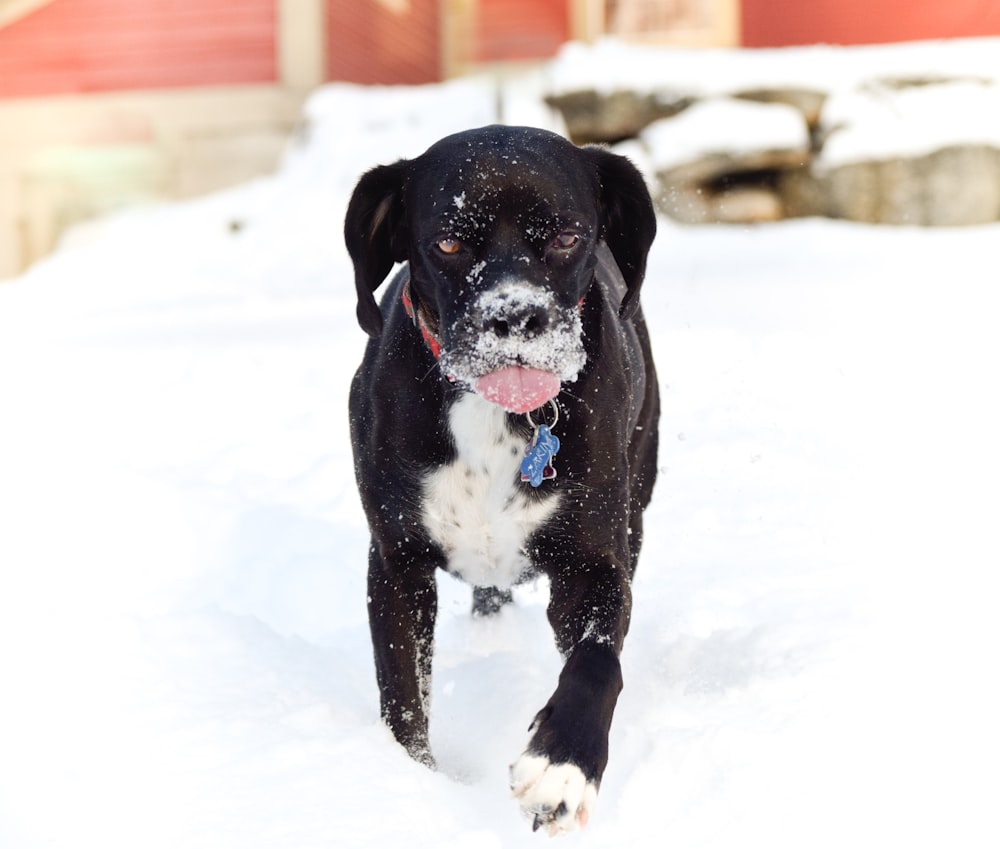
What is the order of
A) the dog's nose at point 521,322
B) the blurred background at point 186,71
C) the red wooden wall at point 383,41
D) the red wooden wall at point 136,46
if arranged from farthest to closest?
the red wooden wall at point 383,41, the red wooden wall at point 136,46, the blurred background at point 186,71, the dog's nose at point 521,322

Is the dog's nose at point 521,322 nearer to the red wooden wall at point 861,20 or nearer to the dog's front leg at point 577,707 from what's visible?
the dog's front leg at point 577,707

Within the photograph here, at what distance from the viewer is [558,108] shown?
476 inches

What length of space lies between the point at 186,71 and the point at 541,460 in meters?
13.4

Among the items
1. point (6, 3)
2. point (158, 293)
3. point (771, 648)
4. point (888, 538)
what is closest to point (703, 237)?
point (158, 293)

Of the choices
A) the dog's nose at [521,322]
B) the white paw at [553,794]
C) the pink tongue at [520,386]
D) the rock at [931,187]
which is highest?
the dog's nose at [521,322]

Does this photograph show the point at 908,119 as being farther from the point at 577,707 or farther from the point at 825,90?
the point at 577,707

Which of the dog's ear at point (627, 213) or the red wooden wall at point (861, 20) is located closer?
the dog's ear at point (627, 213)

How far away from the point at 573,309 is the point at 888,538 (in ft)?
6.33

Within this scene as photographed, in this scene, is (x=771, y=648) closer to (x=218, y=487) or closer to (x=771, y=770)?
(x=771, y=770)

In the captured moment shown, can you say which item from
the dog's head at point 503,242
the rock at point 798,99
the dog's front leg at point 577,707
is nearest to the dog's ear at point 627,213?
the dog's head at point 503,242

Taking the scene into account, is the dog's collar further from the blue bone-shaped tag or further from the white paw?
the white paw

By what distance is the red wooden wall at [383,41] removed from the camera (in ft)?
47.2

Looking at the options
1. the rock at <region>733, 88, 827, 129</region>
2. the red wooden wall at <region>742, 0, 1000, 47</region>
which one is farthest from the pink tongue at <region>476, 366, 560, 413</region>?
the red wooden wall at <region>742, 0, 1000, 47</region>

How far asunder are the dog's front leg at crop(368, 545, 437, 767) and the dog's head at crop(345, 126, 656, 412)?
600 mm
